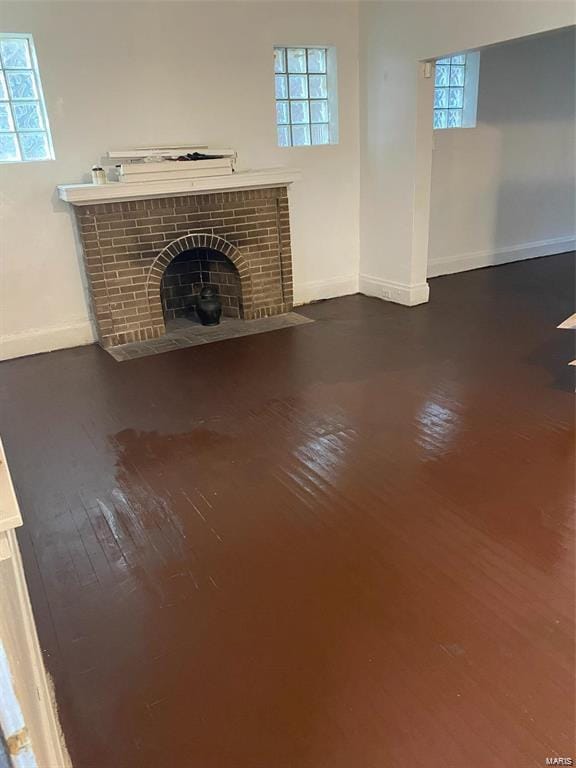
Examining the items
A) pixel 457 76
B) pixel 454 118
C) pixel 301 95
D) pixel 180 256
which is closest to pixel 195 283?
pixel 180 256

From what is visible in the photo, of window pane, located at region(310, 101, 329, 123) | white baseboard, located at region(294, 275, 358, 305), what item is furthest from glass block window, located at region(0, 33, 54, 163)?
white baseboard, located at region(294, 275, 358, 305)

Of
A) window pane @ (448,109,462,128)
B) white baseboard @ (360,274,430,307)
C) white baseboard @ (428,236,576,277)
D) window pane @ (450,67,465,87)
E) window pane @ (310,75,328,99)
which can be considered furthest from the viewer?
white baseboard @ (428,236,576,277)

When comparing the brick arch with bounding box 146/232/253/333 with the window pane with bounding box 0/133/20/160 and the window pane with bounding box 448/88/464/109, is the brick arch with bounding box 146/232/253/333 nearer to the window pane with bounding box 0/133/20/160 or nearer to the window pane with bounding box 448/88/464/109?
the window pane with bounding box 0/133/20/160

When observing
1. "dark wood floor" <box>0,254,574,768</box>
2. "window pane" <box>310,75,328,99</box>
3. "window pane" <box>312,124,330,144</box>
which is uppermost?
"window pane" <box>310,75,328,99</box>

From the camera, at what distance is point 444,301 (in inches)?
233

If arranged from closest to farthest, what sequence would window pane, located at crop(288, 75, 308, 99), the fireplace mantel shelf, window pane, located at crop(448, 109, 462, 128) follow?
the fireplace mantel shelf < window pane, located at crop(288, 75, 308, 99) < window pane, located at crop(448, 109, 462, 128)

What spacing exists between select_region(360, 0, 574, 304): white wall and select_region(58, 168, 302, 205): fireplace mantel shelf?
0.95 meters

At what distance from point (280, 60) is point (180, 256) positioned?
6.76 ft

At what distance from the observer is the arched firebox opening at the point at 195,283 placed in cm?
565

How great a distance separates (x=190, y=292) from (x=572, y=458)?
13.2ft

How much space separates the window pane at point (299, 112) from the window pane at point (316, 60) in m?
0.32

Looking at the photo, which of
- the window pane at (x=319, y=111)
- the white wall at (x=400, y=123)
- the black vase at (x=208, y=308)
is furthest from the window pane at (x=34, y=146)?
the white wall at (x=400, y=123)

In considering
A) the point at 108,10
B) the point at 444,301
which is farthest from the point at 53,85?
the point at 444,301

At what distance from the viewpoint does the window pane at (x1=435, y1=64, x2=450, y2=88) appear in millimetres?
6352
